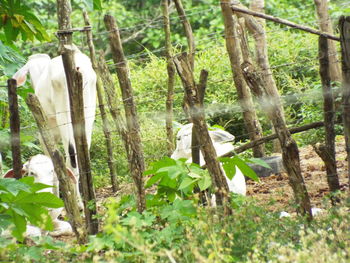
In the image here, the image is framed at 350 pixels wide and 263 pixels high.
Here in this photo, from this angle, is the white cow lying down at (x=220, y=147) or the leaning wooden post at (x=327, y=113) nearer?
the leaning wooden post at (x=327, y=113)

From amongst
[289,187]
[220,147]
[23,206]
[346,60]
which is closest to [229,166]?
[346,60]

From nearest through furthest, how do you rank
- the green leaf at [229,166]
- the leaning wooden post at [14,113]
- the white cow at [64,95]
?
the green leaf at [229,166], the leaning wooden post at [14,113], the white cow at [64,95]

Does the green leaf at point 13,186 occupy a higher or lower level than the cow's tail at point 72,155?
higher

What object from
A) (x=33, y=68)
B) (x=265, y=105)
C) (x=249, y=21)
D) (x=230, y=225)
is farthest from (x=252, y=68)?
(x=33, y=68)

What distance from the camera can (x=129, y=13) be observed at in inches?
704

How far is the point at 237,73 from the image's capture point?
21.2ft

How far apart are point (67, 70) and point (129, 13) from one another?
1338cm

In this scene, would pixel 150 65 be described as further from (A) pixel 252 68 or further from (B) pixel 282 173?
(A) pixel 252 68

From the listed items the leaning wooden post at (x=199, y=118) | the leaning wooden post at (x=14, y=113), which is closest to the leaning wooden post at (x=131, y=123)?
the leaning wooden post at (x=199, y=118)

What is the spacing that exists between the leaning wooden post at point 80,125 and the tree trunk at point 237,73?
1.50 m

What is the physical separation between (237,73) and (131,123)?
6.31 feet

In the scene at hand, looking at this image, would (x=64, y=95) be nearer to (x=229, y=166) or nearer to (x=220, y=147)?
(x=220, y=147)

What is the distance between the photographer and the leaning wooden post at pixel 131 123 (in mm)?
4535

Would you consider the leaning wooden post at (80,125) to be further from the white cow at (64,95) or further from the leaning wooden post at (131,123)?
the white cow at (64,95)
